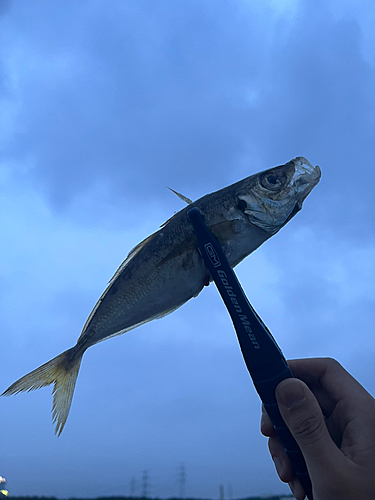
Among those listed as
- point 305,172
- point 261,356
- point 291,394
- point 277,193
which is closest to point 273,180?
point 277,193

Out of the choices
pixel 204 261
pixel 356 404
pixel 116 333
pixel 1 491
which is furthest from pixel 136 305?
pixel 1 491

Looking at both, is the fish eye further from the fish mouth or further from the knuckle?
the knuckle

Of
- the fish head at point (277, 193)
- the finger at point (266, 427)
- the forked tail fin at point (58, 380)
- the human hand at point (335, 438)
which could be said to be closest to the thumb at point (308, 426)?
the human hand at point (335, 438)

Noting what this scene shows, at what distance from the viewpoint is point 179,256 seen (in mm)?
3049

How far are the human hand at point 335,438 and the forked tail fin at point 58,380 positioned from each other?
2018 mm

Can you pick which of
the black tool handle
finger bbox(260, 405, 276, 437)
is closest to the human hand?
the black tool handle

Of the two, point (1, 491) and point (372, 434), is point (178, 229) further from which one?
point (1, 491)

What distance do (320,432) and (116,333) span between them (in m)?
1.94

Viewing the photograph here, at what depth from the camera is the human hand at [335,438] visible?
2.13 metres

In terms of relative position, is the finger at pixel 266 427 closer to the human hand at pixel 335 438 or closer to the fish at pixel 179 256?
the human hand at pixel 335 438

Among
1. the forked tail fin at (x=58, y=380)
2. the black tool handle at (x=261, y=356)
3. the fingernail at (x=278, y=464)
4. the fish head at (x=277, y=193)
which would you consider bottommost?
the fingernail at (x=278, y=464)

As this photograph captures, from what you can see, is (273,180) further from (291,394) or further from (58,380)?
(58,380)

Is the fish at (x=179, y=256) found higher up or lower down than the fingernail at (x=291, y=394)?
higher up

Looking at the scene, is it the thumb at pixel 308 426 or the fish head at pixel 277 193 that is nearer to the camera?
the thumb at pixel 308 426
